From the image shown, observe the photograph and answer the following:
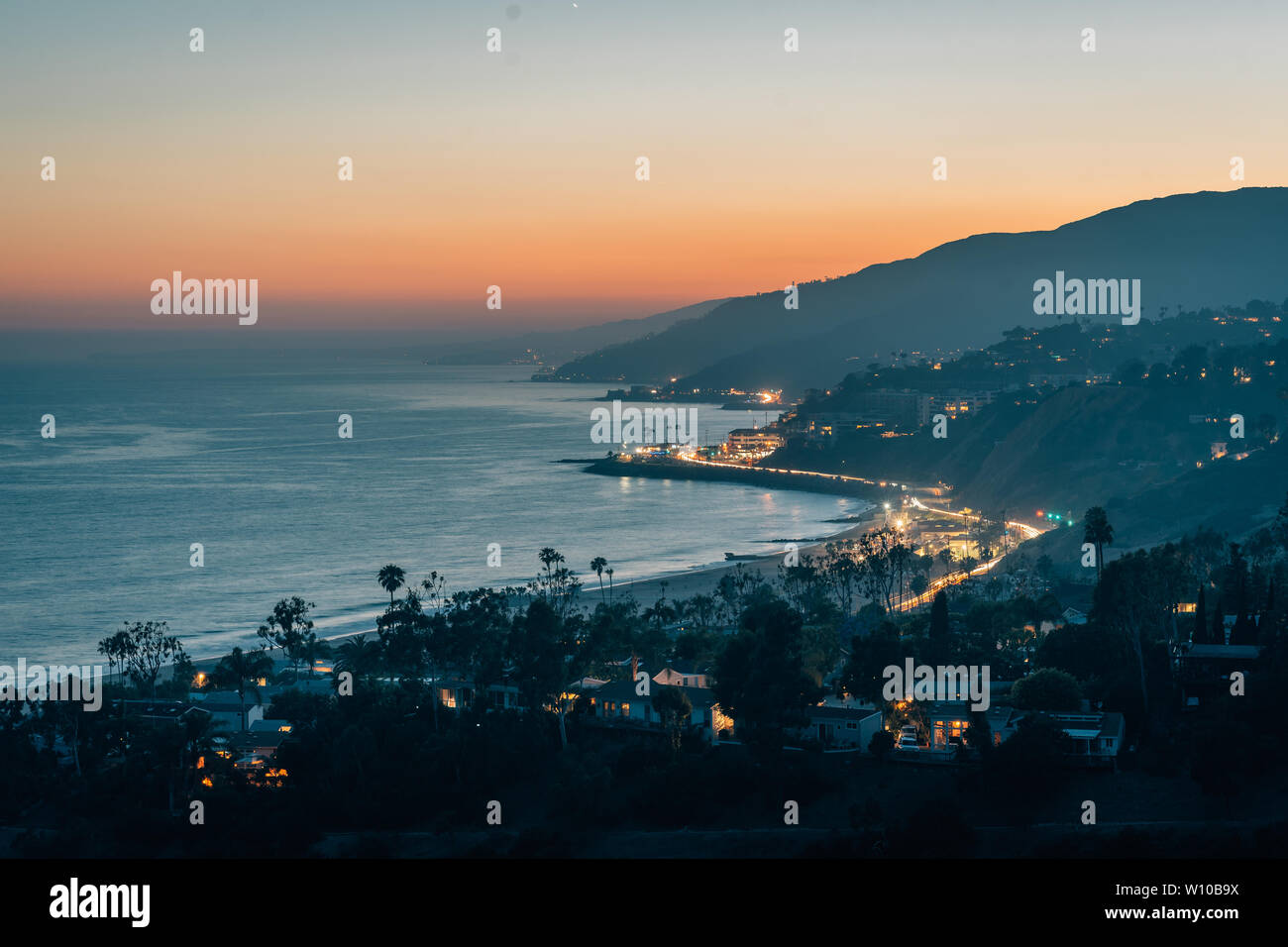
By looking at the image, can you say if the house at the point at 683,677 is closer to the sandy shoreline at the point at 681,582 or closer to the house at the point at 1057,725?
the house at the point at 1057,725

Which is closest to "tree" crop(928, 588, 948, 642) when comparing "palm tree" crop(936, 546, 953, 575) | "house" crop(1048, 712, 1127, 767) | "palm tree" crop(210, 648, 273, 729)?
"house" crop(1048, 712, 1127, 767)

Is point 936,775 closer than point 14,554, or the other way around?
point 936,775

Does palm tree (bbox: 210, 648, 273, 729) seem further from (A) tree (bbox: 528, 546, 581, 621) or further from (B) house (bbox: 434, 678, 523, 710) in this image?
(A) tree (bbox: 528, 546, 581, 621)

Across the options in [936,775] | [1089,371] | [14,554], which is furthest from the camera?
[1089,371]

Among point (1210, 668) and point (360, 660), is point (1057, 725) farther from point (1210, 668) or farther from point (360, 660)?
point (360, 660)

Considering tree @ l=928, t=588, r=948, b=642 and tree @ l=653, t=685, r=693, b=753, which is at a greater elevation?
tree @ l=928, t=588, r=948, b=642
